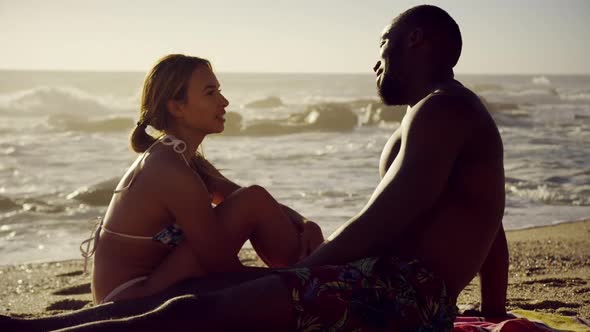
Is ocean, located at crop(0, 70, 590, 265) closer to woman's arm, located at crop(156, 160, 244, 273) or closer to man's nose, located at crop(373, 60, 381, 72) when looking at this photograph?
woman's arm, located at crop(156, 160, 244, 273)

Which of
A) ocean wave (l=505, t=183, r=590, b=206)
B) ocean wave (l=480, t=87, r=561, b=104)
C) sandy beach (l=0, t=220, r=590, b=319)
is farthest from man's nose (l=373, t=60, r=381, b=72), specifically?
ocean wave (l=480, t=87, r=561, b=104)

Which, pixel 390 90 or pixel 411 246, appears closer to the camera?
pixel 411 246

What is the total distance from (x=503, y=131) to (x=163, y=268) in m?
17.7

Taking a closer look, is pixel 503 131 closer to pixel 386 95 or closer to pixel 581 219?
pixel 581 219

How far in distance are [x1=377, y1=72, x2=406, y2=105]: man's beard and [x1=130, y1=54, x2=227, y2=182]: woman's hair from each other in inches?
34.0

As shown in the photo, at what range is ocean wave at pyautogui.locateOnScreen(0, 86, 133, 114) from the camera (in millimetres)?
30000

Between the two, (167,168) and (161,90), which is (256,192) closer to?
(167,168)

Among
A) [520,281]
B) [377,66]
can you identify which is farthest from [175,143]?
[520,281]

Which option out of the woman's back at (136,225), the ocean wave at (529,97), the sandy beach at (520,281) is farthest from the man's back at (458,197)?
the ocean wave at (529,97)

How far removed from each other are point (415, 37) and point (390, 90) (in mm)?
245

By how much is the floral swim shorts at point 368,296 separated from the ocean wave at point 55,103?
93.4ft

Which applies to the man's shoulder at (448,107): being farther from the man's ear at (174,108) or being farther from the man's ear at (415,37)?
the man's ear at (174,108)

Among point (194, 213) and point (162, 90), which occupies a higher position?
point (162, 90)

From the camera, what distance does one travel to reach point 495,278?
3510mm
